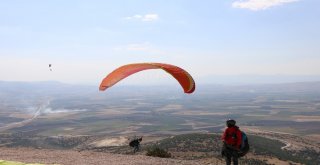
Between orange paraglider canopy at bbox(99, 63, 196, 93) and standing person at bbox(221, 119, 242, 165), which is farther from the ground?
orange paraglider canopy at bbox(99, 63, 196, 93)

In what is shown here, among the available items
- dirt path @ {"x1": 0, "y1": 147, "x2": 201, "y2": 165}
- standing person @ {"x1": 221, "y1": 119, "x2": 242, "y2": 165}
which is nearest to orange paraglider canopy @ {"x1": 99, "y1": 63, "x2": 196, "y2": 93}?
standing person @ {"x1": 221, "y1": 119, "x2": 242, "y2": 165}

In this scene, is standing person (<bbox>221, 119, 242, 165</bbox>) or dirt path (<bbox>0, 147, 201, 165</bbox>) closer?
standing person (<bbox>221, 119, 242, 165</bbox>)

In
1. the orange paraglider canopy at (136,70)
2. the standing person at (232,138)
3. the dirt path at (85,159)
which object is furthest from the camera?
the dirt path at (85,159)

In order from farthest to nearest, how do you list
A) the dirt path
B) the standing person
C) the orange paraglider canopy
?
the dirt path < the orange paraglider canopy < the standing person

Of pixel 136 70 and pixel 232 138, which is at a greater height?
pixel 136 70

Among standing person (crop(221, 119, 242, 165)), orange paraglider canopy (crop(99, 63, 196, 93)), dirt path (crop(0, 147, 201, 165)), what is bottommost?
dirt path (crop(0, 147, 201, 165))

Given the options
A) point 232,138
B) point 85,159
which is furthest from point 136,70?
point 85,159

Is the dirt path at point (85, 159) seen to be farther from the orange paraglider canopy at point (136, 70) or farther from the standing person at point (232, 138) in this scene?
the orange paraglider canopy at point (136, 70)

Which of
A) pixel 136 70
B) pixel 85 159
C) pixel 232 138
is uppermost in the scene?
pixel 136 70

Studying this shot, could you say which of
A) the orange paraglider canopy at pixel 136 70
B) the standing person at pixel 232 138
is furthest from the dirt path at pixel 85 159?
the orange paraglider canopy at pixel 136 70

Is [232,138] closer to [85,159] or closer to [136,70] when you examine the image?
[136,70]

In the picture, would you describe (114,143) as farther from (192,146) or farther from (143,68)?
(143,68)

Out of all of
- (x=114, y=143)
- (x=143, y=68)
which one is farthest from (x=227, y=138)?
(x=114, y=143)

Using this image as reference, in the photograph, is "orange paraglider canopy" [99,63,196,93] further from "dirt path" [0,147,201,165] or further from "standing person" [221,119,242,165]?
"dirt path" [0,147,201,165]
